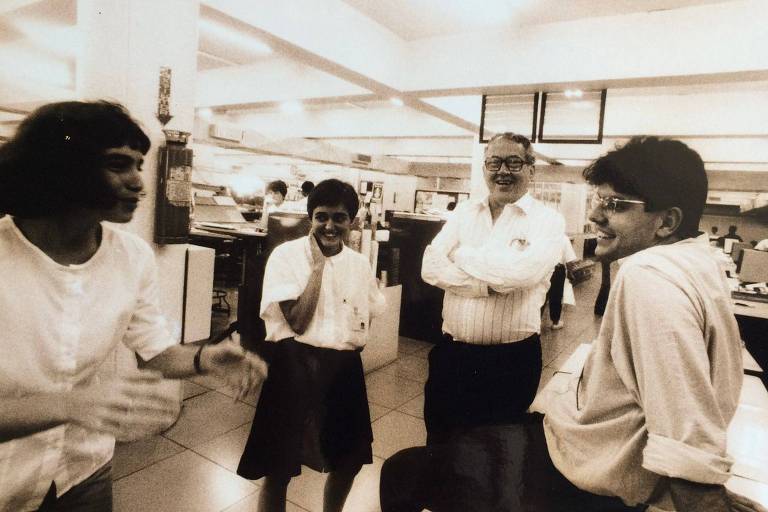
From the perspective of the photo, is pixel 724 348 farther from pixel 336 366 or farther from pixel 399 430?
pixel 399 430

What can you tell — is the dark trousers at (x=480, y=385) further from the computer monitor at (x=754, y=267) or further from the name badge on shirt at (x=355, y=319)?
the computer monitor at (x=754, y=267)

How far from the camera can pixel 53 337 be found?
3.55 ft

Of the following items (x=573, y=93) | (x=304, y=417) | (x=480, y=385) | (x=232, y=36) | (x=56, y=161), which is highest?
(x=232, y=36)

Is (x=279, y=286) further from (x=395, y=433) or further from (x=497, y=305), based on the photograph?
(x=395, y=433)

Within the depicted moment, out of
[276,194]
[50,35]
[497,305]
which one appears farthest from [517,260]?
[276,194]

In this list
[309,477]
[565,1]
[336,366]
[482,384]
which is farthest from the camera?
[565,1]

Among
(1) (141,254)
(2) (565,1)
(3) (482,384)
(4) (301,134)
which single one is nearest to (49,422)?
(1) (141,254)

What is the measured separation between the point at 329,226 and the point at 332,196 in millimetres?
131

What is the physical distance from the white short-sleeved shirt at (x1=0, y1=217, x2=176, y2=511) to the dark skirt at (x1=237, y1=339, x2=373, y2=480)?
67cm

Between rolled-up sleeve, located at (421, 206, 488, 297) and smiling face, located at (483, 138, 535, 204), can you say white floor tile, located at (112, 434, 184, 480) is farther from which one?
smiling face, located at (483, 138, 535, 204)

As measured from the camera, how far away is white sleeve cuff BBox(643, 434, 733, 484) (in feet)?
3.00

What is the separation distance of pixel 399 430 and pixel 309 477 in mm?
831

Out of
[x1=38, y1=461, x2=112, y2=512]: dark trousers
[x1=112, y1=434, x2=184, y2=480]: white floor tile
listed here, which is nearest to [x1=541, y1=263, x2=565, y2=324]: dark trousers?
[x1=112, y1=434, x2=184, y2=480]: white floor tile

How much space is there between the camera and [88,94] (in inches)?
110
